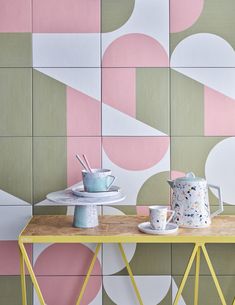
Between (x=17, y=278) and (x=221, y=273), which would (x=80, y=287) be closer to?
(x=17, y=278)

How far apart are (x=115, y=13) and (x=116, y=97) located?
0.38 metres

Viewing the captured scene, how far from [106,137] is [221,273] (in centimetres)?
81

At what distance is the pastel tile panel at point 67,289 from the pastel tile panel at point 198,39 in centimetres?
106

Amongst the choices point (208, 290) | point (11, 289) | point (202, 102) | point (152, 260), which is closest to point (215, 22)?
point (202, 102)

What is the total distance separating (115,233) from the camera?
5.44 feet

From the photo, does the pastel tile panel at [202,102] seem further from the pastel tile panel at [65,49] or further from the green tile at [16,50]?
the green tile at [16,50]

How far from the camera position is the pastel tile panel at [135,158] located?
1.99 meters

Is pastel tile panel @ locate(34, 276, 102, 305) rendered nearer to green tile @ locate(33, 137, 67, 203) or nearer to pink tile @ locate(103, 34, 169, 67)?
green tile @ locate(33, 137, 67, 203)

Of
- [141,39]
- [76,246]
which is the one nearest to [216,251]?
[76,246]

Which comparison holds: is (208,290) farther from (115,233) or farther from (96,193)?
(96,193)

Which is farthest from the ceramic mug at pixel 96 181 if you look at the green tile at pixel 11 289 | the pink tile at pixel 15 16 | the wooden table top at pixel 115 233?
the pink tile at pixel 15 16

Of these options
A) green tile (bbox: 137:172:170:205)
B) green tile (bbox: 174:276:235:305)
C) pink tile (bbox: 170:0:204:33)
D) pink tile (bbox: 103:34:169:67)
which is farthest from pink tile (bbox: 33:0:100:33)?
green tile (bbox: 174:276:235:305)

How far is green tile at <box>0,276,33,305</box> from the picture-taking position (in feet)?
6.61

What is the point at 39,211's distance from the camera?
6.54 feet
